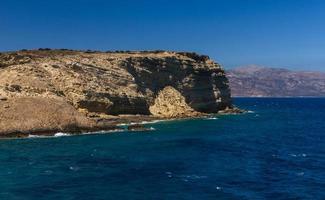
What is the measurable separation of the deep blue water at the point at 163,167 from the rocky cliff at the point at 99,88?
6439 mm

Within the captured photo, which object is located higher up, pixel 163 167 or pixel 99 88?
pixel 99 88

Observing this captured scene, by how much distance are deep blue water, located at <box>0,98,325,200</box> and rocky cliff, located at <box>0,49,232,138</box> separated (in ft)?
21.1

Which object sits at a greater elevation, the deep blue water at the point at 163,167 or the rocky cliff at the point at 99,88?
the rocky cliff at the point at 99,88

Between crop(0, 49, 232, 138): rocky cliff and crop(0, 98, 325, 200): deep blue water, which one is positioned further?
crop(0, 49, 232, 138): rocky cliff

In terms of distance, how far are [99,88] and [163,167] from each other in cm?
5049

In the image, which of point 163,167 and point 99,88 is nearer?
point 163,167

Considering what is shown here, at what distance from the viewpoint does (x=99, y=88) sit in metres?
97.5

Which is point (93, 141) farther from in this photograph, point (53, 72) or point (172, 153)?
point (53, 72)

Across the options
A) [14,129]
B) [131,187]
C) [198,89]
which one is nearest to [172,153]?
[131,187]

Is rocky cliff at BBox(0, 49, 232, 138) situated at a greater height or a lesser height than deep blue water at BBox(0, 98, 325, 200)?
greater

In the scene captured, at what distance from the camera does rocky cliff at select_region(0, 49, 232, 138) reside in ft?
254

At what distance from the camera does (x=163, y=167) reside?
161 ft

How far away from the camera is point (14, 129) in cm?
7194

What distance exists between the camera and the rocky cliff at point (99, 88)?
77500 mm
